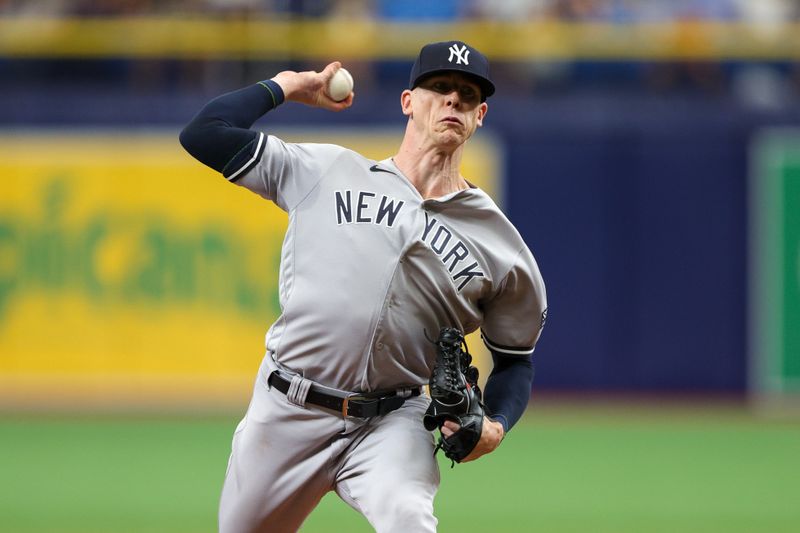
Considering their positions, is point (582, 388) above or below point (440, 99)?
below

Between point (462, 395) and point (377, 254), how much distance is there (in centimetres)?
57

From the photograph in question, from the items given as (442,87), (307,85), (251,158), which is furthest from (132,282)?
(442,87)

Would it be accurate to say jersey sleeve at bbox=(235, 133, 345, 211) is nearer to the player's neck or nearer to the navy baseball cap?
the player's neck

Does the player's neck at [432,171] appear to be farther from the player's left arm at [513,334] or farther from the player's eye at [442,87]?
the player's left arm at [513,334]

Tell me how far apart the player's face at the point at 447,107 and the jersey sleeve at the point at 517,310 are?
48cm

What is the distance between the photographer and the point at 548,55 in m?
13.9

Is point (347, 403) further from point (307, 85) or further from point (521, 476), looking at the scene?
point (521, 476)

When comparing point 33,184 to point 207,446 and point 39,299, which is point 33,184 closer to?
point 39,299

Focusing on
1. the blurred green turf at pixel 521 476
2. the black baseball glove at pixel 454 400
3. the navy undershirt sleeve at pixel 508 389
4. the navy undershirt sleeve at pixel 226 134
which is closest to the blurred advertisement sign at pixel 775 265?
the blurred green turf at pixel 521 476

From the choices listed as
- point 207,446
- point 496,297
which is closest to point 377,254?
point 496,297

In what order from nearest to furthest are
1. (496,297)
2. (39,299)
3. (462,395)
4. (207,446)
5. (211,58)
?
(462,395)
(496,297)
(207,446)
(39,299)
(211,58)

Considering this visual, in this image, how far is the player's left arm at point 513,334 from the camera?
4.55 metres

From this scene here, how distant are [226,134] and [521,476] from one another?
5.63 m

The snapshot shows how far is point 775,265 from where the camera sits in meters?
13.1
